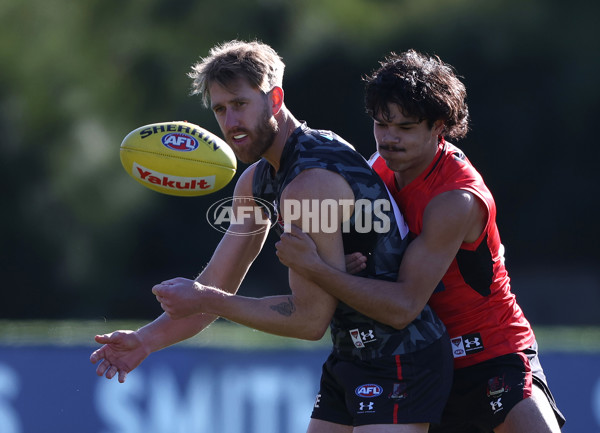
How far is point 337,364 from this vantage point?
4.11 m

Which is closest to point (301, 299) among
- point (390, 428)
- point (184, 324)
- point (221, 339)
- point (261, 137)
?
point (390, 428)

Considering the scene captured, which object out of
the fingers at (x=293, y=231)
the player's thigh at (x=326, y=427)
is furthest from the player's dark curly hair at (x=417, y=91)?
the player's thigh at (x=326, y=427)

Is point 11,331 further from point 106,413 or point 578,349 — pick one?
point 578,349

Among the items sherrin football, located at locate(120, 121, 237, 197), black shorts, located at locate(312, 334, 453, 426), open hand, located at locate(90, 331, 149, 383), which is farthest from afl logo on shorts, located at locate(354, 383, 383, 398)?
sherrin football, located at locate(120, 121, 237, 197)

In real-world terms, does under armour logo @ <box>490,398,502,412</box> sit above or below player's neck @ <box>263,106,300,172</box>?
below

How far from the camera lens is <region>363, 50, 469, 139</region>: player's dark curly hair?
418 cm

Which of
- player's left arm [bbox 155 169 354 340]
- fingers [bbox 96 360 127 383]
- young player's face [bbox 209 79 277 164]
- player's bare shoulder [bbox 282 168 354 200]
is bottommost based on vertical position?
fingers [bbox 96 360 127 383]

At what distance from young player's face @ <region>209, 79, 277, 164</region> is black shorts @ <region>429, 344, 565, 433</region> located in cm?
134

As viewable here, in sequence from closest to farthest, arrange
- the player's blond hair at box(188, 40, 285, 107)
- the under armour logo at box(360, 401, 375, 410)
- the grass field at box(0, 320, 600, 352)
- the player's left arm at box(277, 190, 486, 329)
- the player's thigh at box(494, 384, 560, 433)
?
the player's left arm at box(277, 190, 486, 329) → the under armour logo at box(360, 401, 375, 410) → the player's thigh at box(494, 384, 560, 433) → the player's blond hair at box(188, 40, 285, 107) → the grass field at box(0, 320, 600, 352)

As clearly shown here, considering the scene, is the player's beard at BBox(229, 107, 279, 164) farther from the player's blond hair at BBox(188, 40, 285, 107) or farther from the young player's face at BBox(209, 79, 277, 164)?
the player's blond hair at BBox(188, 40, 285, 107)

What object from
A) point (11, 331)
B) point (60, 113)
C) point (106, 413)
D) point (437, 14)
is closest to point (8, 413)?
point (106, 413)

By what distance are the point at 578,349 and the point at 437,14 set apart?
9.89 m

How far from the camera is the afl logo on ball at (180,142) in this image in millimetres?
4586

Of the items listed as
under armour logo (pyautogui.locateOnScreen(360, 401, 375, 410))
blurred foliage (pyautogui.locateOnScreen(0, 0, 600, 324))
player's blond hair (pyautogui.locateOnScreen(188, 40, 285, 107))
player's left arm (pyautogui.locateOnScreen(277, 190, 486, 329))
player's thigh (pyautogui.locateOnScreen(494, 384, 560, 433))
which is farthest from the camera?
blurred foliage (pyautogui.locateOnScreen(0, 0, 600, 324))
